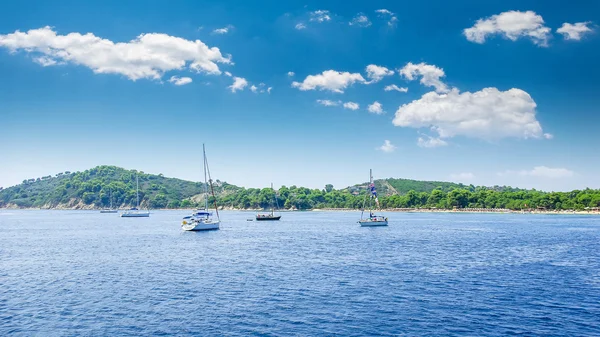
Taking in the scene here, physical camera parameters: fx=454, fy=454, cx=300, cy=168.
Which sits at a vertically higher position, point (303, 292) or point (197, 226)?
point (197, 226)

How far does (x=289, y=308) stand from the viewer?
40344 millimetres

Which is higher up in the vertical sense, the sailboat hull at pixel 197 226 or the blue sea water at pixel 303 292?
the sailboat hull at pixel 197 226

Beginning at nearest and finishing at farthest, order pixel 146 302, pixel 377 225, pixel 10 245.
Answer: pixel 146 302, pixel 10 245, pixel 377 225

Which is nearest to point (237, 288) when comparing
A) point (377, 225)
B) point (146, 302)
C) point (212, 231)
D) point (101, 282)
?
point (146, 302)

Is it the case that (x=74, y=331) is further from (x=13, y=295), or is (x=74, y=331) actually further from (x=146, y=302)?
(x=13, y=295)

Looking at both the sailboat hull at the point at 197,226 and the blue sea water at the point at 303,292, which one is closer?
the blue sea water at the point at 303,292

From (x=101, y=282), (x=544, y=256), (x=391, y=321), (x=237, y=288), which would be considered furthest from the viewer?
(x=544, y=256)

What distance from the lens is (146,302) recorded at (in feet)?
141

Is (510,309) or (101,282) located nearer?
(510,309)

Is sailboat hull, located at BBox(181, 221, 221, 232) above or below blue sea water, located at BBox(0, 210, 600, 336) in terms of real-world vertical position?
above

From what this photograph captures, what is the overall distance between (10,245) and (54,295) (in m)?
60.2

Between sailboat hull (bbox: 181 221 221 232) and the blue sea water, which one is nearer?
the blue sea water

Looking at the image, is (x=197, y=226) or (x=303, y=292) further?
(x=197, y=226)

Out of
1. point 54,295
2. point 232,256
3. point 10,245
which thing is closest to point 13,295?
point 54,295
